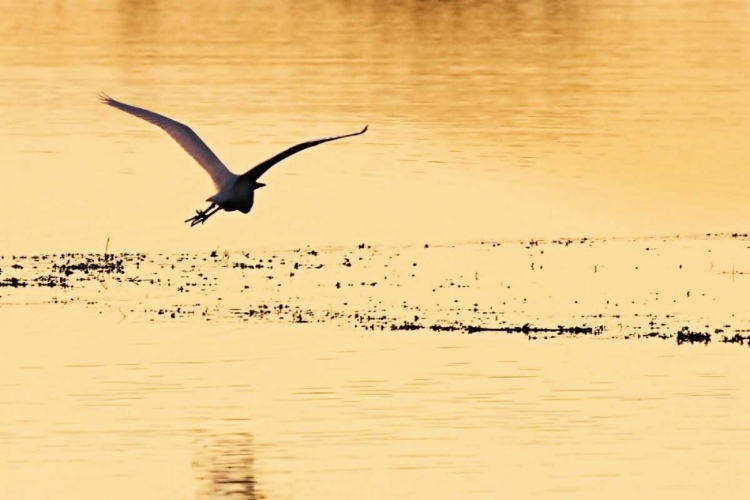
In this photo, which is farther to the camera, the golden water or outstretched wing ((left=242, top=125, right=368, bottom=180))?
outstretched wing ((left=242, top=125, right=368, bottom=180))

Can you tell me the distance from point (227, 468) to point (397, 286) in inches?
375

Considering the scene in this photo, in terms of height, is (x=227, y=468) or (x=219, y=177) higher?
(x=219, y=177)

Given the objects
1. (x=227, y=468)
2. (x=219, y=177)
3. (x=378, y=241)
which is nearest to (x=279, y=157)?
(x=219, y=177)

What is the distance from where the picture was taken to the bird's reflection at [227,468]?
16.6 m

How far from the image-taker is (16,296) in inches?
1010

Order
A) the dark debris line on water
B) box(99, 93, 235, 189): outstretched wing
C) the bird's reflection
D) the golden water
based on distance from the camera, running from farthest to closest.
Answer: the dark debris line on water
box(99, 93, 235, 189): outstretched wing
the golden water
the bird's reflection

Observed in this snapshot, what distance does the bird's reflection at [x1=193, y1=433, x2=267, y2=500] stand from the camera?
16625mm

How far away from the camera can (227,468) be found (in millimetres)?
17406

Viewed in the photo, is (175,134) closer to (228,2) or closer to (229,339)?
(229,339)

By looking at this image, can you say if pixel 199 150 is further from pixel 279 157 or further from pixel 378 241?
pixel 378 241

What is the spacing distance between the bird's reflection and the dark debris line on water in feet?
18.7

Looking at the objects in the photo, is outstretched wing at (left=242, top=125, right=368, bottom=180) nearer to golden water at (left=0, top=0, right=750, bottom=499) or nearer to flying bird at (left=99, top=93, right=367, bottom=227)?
flying bird at (left=99, top=93, right=367, bottom=227)

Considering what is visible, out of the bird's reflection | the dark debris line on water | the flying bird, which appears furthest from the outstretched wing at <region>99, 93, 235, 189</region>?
the bird's reflection

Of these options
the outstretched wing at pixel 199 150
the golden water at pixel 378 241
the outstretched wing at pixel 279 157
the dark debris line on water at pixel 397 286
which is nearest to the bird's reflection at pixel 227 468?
the golden water at pixel 378 241
